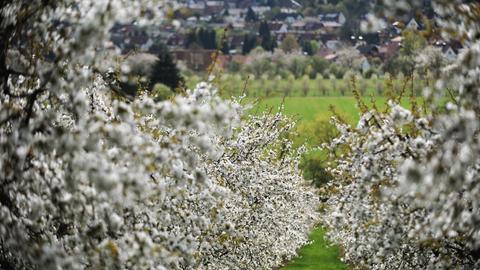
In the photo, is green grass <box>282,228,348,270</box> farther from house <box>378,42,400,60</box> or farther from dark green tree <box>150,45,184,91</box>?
house <box>378,42,400,60</box>

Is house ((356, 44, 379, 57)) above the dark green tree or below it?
below

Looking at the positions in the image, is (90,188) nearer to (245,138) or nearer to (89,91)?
(89,91)

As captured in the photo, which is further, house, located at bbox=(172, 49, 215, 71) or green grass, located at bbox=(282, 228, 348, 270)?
house, located at bbox=(172, 49, 215, 71)

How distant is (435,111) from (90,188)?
14.5ft

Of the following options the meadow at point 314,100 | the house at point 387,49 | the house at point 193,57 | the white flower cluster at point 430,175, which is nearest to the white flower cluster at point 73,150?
the white flower cluster at point 430,175

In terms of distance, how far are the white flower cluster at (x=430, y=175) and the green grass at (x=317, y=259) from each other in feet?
87.8

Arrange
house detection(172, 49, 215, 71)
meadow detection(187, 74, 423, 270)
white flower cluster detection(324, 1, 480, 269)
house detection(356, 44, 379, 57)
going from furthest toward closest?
house detection(356, 44, 379, 57), house detection(172, 49, 215, 71), meadow detection(187, 74, 423, 270), white flower cluster detection(324, 1, 480, 269)

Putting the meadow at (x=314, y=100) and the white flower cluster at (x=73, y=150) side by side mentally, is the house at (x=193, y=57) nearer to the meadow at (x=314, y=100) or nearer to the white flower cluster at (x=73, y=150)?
the meadow at (x=314, y=100)

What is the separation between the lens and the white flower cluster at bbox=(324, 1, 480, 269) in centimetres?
787

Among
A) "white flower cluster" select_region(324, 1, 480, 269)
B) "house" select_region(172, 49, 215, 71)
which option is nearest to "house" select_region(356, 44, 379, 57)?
"house" select_region(172, 49, 215, 71)

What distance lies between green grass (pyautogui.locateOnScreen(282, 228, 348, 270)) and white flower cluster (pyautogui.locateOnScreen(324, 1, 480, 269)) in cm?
2676

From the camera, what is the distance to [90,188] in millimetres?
7836

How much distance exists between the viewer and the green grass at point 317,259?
3904 centimetres

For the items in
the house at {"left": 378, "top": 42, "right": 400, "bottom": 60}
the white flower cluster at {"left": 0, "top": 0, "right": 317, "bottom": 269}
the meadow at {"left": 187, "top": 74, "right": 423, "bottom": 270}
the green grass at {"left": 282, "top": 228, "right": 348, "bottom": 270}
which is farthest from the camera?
the house at {"left": 378, "top": 42, "right": 400, "bottom": 60}
